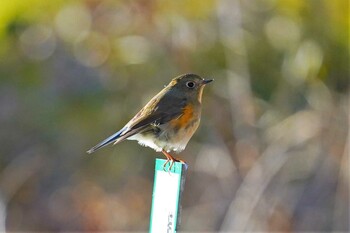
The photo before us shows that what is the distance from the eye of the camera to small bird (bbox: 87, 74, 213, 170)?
464 centimetres

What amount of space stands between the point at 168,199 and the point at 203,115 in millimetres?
4670

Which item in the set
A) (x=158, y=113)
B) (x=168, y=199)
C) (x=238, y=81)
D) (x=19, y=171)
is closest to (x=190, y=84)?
(x=158, y=113)

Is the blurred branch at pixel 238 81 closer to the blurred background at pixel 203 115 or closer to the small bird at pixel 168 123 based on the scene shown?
the blurred background at pixel 203 115

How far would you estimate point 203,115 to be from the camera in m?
7.72

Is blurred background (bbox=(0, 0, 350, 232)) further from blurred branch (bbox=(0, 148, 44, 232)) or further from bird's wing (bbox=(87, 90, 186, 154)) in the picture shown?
bird's wing (bbox=(87, 90, 186, 154))

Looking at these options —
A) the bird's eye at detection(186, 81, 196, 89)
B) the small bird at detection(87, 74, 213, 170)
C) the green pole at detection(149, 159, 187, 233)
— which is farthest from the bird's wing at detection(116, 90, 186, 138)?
the green pole at detection(149, 159, 187, 233)

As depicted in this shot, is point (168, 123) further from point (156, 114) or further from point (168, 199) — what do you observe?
point (168, 199)

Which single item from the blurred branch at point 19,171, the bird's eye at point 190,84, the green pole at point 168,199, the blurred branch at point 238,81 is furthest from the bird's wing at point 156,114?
the blurred branch at point 19,171

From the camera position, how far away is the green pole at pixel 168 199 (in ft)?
9.88

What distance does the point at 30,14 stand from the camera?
879 cm

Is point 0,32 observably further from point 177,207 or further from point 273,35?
point 177,207

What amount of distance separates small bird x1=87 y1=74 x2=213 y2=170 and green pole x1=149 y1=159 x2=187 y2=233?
1.34 m

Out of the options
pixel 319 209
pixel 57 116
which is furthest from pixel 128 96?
pixel 319 209

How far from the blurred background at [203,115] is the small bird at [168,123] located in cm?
227
